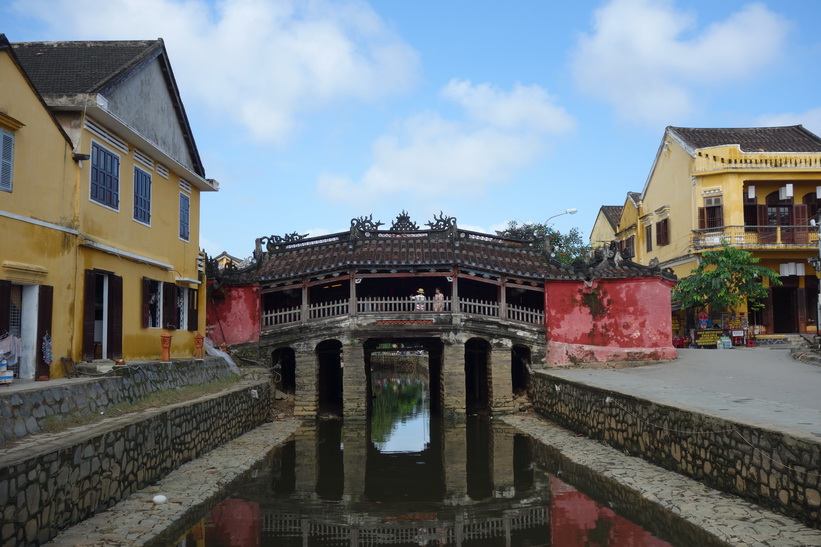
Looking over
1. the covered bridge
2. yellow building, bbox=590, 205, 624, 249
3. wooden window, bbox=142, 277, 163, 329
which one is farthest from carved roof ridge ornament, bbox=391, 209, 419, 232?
yellow building, bbox=590, 205, 624, 249

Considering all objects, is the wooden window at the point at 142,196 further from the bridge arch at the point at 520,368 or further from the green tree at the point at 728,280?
the green tree at the point at 728,280

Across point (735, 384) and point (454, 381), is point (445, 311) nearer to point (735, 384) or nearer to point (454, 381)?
point (454, 381)

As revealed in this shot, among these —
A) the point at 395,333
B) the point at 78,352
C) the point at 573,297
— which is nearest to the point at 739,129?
the point at 573,297

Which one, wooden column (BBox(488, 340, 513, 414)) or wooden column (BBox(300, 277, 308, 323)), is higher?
wooden column (BBox(300, 277, 308, 323))

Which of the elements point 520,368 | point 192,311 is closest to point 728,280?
point 520,368

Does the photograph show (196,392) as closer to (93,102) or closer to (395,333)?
(93,102)

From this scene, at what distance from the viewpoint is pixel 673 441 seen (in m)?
11.2

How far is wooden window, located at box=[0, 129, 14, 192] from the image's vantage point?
10.7 meters

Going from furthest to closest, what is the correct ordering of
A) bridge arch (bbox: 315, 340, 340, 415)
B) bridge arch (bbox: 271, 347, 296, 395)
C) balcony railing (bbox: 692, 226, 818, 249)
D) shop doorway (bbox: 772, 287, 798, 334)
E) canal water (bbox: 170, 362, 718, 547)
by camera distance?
1. shop doorway (bbox: 772, 287, 798, 334)
2. balcony railing (bbox: 692, 226, 818, 249)
3. bridge arch (bbox: 315, 340, 340, 415)
4. bridge arch (bbox: 271, 347, 296, 395)
5. canal water (bbox: 170, 362, 718, 547)

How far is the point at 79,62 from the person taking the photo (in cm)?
1507

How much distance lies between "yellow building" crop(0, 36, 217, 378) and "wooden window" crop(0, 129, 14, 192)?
0.02 meters

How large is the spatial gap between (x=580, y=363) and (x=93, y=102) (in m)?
15.9

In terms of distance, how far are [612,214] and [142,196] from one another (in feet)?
106

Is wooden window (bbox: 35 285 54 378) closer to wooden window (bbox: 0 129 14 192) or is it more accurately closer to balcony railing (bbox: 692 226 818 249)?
wooden window (bbox: 0 129 14 192)
